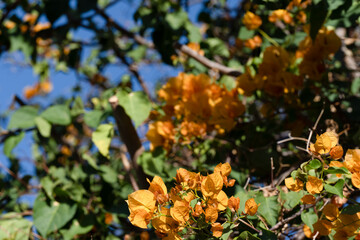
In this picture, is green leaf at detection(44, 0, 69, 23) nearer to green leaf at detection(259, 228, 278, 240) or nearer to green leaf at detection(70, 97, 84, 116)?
green leaf at detection(70, 97, 84, 116)

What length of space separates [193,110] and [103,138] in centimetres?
36

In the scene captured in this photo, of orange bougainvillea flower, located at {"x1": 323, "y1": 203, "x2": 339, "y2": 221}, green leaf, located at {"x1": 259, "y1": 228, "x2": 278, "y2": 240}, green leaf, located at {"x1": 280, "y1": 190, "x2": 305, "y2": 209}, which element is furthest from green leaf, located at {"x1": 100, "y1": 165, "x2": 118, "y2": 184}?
orange bougainvillea flower, located at {"x1": 323, "y1": 203, "x2": 339, "y2": 221}

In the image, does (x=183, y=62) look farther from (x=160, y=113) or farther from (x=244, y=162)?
(x=244, y=162)

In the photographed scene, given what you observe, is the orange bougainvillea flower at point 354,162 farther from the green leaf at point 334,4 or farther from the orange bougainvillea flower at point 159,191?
the green leaf at point 334,4

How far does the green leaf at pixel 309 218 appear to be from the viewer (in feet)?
3.29

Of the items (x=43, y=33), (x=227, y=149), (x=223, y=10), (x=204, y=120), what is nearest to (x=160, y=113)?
(x=204, y=120)

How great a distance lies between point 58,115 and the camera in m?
1.76

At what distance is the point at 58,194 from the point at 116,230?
294 mm

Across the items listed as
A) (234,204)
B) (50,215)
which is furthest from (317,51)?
(50,215)

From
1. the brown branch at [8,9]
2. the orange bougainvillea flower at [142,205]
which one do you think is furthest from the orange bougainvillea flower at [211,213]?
the brown branch at [8,9]

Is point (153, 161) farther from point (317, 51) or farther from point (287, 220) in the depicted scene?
point (317, 51)

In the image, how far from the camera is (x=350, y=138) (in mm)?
1397

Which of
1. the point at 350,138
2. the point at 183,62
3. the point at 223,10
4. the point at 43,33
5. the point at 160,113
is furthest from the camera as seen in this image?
the point at 223,10

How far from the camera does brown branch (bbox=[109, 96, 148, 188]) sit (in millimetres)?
1436
